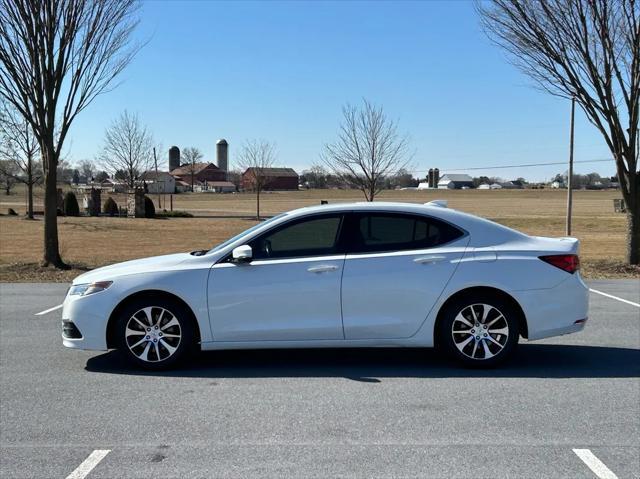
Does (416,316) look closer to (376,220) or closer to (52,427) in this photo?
(376,220)

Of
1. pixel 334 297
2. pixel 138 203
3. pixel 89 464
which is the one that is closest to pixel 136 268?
pixel 334 297

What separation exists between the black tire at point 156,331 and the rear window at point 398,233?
5.44 ft

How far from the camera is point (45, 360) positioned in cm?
616

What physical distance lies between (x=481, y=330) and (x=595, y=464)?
77.3 inches

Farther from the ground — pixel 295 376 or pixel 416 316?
pixel 416 316

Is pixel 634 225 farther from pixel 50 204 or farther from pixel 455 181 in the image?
pixel 455 181

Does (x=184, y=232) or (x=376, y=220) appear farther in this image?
Result: (x=184, y=232)

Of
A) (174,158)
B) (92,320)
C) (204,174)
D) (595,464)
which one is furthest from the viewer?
(174,158)

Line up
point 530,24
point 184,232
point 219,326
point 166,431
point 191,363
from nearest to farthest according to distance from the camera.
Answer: point 166,431 < point 219,326 < point 191,363 < point 530,24 < point 184,232

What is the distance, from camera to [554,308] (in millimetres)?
5594

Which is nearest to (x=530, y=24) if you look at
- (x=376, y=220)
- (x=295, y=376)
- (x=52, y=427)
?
(x=376, y=220)

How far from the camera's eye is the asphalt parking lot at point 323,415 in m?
3.70

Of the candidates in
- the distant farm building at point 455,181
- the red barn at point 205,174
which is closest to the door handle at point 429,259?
the red barn at point 205,174

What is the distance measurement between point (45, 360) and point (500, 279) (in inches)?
174
